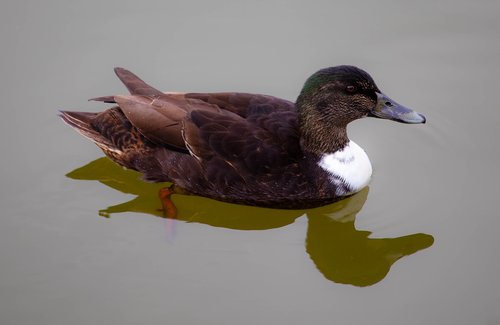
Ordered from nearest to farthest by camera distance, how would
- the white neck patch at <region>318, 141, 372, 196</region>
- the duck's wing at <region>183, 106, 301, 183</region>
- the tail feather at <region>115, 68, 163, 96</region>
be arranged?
the duck's wing at <region>183, 106, 301, 183</region>
the white neck patch at <region>318, 141, 372, 196</region>
the tail feather at <region>115, 68, 163, 96</region>

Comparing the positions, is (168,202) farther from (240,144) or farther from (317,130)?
(317,130)

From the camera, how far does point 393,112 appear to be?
290 inches

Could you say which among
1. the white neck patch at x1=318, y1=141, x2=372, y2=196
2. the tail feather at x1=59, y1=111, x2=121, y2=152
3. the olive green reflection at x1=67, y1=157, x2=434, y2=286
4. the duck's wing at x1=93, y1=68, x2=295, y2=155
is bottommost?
the olive green reflection at x1=67, y1=157, x2=434, y2=286

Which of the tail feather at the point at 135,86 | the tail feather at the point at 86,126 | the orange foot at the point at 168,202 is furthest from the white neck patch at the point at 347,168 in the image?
the tail feather at the point at 86,126

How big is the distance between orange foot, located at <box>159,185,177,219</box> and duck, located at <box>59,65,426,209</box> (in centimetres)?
2

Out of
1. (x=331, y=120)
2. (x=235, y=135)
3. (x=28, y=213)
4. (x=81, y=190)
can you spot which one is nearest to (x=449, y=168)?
(x=331, y=120)

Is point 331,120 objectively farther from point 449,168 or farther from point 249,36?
point 249,36

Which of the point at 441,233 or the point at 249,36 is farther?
the point at 249,36

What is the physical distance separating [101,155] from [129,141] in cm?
77

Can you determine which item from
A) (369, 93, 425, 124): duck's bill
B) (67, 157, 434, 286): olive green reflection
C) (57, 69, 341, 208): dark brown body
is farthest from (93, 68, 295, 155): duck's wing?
(369, 93, 425, 124): duck's bill

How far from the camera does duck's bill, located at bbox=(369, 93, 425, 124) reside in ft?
24.1

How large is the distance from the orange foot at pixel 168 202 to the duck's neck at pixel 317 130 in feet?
4.62

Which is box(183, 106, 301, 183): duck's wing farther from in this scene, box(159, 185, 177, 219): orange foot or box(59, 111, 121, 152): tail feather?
box(59, 111, 121, 152): tail feather

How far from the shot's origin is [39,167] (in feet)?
26.6
